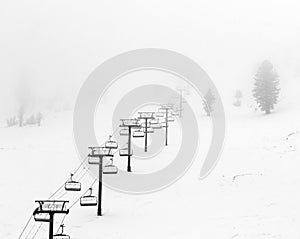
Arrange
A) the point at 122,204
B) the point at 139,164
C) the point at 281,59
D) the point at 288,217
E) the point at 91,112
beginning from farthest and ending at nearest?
the point at 281,59, the point at 91,112, the point at 139,164, the point at 122,204, the point at 288,217

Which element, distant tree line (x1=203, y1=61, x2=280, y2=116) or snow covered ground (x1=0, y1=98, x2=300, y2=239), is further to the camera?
distant tree line (x1=203, y1=61, x2=280, y2=116)

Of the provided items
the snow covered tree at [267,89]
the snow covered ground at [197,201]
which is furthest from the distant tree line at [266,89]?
the snow covered ground at [197,201]

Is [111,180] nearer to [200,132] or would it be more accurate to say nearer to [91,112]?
[200,132]

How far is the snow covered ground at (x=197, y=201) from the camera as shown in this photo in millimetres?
20438

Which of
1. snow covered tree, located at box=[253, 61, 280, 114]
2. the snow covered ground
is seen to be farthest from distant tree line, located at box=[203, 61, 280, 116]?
the snow covered ground

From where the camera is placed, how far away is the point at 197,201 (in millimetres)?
26422

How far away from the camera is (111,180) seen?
35125 mm

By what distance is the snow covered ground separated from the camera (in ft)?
67.1

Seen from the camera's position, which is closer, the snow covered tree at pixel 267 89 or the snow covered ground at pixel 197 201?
the snow covered ground at pixel 197 201

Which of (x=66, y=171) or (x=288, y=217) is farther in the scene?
(x=66, y=171)

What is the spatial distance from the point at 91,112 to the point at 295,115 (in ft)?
182

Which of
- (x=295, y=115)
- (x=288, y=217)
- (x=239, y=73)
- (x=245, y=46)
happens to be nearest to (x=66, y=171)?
(x=288, y=217)

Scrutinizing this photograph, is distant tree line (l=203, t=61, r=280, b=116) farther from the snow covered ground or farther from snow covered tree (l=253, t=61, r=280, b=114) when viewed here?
the snow covered ground

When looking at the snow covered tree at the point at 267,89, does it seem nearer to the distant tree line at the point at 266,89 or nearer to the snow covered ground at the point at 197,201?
the distant tree line at the point at 266,89
